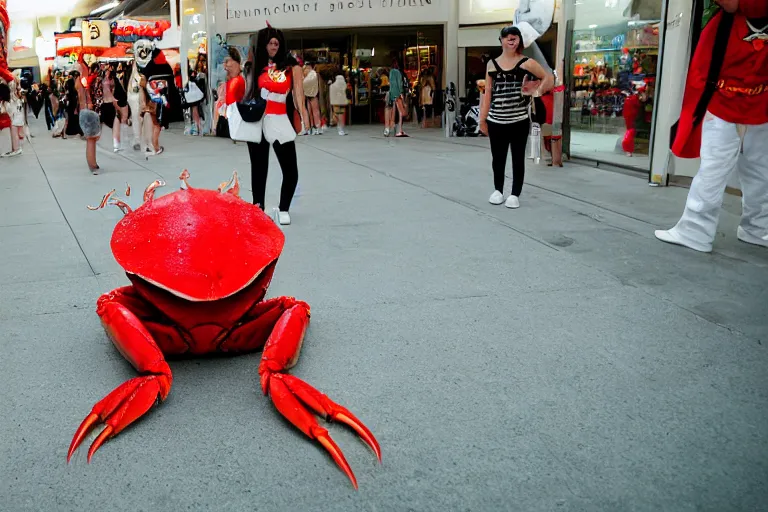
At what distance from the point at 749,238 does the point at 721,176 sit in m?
0.67

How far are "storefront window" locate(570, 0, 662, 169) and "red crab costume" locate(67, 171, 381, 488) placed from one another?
283 inches

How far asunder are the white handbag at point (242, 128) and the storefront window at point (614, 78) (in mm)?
5298

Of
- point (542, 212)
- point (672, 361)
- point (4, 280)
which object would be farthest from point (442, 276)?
point (4, 280)

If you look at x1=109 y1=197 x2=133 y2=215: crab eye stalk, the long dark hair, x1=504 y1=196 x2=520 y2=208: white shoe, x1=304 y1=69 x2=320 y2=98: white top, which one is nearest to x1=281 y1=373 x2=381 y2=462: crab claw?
x1=109 y1=197 x2=133 y2=215: crab eye stalk

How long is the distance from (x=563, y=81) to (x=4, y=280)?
27.8ft

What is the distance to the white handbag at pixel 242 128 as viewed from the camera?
20.0ft

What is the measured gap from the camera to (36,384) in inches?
118

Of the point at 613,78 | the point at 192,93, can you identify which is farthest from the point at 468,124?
the point at 192,93

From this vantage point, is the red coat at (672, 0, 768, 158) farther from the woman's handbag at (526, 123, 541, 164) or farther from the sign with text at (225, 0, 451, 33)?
the sign with text at (225, 0, 451, 33)

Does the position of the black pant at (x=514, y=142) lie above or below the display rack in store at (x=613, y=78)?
below

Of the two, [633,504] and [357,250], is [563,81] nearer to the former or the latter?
[357,250]

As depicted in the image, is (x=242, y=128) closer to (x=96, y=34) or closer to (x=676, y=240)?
(x=676, y=240)

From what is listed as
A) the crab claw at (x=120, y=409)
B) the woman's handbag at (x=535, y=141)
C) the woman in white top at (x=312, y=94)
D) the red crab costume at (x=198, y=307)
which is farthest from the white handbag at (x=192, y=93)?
the crab claw at (x=120, y=409)

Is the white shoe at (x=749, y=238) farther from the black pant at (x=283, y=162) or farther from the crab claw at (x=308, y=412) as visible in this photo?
the crab claw at (x=308, y=412)
